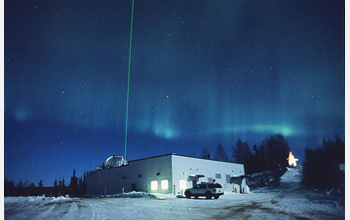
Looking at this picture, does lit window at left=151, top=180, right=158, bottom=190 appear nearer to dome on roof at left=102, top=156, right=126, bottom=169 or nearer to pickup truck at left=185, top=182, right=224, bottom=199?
pickup truck at left=185, top=182, right=224, bottom=199

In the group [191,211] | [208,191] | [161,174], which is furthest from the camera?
[161,174]

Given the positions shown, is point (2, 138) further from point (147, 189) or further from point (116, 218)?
point (147, 189)

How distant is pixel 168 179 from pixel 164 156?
298 centimetres

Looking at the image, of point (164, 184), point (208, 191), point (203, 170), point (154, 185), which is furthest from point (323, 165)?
A: point (154, 185)

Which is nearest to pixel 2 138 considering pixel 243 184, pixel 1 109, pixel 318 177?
pixel 1 109

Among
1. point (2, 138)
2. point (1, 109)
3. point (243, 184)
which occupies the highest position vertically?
point (1, 109)

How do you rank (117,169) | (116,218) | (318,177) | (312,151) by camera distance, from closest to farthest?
1. (116,218)
2. (318,177)
3. (312,151)
4. (117,169)

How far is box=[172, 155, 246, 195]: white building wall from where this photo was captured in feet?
93.7

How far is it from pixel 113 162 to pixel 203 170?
19280 millimetres

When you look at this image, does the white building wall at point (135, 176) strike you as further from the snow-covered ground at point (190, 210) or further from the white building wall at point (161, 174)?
the snow-covered ground at point (190, 210)

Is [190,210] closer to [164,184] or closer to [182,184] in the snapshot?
[164,184]

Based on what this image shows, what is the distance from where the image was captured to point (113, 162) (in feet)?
142

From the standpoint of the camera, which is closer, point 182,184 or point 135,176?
point 182,184

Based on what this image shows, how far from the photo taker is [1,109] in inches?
226
